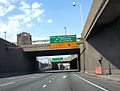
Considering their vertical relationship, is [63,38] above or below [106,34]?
above

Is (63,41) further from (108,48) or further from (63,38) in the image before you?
(108,48)

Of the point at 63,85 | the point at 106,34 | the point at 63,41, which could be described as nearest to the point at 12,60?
the point at 63,41

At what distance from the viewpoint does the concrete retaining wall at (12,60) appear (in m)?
39.9

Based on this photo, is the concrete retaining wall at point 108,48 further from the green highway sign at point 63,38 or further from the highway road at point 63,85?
the green highway sign at point 63,38

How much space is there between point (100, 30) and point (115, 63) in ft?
21.8

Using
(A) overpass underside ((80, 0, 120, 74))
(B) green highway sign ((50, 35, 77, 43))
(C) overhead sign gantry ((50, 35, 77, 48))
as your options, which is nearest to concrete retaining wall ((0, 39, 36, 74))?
(B) green highway sign ((50, 35, 77, 43))

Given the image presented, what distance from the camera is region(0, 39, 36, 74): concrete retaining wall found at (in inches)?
1569

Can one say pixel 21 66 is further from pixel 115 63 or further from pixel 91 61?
pixel 115 63

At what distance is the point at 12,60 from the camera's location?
144 ft

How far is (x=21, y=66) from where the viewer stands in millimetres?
47062

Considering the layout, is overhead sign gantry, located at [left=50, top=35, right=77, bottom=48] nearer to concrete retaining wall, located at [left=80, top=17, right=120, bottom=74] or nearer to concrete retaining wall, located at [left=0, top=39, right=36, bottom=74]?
concrete retaining wall, located at [left=80, top=17, right=120, bottom=74]

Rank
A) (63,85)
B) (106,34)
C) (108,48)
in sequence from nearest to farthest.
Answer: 1. (63,85)
2. (108,48)
3. (106,34)

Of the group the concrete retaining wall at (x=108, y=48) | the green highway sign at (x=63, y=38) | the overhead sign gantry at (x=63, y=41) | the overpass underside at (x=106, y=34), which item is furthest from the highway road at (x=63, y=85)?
the green highway sign at (x=63, y=38)

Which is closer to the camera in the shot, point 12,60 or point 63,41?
point 63,41
